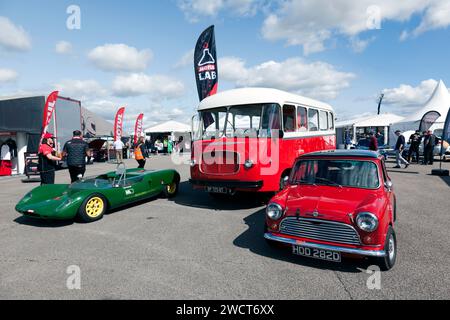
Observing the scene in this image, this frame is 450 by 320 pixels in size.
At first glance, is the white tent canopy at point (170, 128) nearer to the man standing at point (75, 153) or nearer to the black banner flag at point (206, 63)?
the black banner flag at point (206, 63)

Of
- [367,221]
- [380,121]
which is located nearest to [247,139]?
[367,221]

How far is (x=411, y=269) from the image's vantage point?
144 inches

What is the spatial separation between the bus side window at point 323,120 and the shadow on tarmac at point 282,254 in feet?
16.5

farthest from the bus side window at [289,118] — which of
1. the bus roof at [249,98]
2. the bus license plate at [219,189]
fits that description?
the bus license plate at [219,189]

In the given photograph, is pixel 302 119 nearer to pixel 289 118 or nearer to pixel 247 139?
pixel 289 118

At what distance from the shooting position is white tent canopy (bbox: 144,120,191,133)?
115 feet

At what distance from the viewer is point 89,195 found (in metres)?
5.91

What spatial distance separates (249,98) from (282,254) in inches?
156

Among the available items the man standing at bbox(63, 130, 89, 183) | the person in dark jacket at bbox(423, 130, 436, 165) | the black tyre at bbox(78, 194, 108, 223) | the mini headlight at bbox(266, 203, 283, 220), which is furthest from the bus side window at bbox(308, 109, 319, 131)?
the person in dark jacket at bbox(423, 130, 436, 165)

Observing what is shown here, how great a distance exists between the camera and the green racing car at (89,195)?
5.54 metres

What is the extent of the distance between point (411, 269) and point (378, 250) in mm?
665
